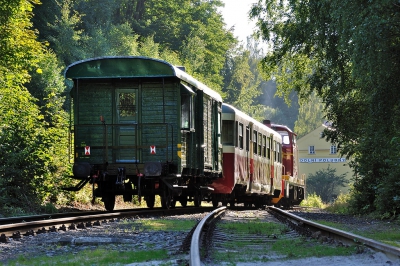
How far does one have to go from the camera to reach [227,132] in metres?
21.9

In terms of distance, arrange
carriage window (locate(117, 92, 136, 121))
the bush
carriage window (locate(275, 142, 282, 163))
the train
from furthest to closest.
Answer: carriage window (locate(275, 142, 282, 163)) → the bush → carriage window (locate(117, 92, 136, 121)) → the train

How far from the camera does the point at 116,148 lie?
16828 millimetres

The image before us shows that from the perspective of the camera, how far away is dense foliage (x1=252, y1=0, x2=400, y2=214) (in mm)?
15102

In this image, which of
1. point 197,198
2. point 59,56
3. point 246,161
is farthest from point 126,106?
point 59,56

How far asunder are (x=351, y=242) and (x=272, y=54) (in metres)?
18.0

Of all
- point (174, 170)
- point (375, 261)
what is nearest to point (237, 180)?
point (174, 170)

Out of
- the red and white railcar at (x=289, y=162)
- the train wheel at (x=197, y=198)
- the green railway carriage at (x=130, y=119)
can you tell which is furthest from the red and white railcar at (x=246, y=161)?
the green railway carriage at (x=130, y=119)

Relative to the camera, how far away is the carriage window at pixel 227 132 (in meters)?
21.8

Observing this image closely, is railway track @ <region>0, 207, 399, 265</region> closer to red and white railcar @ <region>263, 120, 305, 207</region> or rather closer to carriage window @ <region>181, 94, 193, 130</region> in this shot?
carriage window @ <region>181, 94, 193, 130</region>

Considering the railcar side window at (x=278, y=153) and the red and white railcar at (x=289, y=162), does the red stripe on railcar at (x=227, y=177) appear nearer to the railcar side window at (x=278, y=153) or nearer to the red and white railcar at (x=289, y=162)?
the railcar side window at (x=278, y=153)

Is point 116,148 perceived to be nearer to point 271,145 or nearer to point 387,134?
point 387,134

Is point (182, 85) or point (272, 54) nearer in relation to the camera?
point (182, 85)

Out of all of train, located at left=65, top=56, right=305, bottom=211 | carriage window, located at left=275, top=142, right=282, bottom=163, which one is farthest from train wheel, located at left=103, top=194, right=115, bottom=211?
carriage window, located at left=275, top=142, right=282, bottom=163

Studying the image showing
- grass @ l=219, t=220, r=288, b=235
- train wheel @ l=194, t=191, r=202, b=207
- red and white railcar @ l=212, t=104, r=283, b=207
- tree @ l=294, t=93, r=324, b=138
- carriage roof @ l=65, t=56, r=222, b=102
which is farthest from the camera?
tree @ l=294, t=93, r=324, b=138
